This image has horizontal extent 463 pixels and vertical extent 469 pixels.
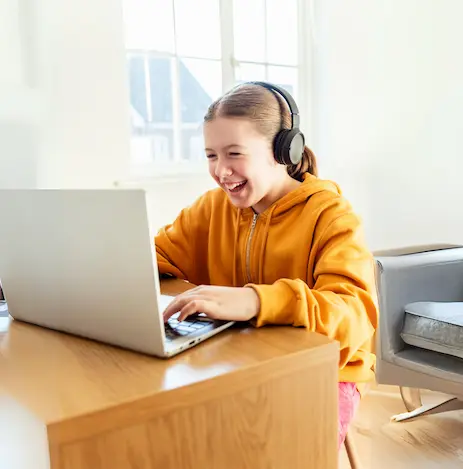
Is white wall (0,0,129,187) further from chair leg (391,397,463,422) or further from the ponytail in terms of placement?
chair leg (391,397,463,422)

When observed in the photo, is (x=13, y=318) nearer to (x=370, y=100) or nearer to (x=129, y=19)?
(x=129, y=19)

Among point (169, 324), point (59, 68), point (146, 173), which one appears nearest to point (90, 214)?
point (169, 324)

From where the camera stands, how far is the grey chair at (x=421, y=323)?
1.74m

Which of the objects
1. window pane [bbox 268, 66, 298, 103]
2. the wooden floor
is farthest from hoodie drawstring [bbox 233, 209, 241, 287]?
window pane [bbox 268, 66, 298, 103]

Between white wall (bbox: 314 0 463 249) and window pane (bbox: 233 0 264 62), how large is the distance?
0.28 m

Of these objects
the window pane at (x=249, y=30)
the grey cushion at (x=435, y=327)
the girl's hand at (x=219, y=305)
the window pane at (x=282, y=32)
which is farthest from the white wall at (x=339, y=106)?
the girl's hand at (x=219, y=305)

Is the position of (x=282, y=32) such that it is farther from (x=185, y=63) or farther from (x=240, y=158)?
(x=240, y=158)

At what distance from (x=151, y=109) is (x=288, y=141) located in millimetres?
954

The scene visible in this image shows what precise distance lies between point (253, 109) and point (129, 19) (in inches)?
37.7

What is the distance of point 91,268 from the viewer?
2.47ft

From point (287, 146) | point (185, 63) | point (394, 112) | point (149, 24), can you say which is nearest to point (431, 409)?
point (394, 112)

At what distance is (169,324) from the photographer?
2.68 ft

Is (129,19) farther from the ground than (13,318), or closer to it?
farther from the ground

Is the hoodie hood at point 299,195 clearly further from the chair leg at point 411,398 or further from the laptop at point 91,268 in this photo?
the chair leg at point 411,398
